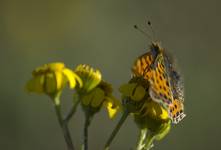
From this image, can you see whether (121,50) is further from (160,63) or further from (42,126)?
(160,63)

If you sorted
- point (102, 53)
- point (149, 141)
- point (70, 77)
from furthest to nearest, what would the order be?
point (102, 53) → point (149, 141) → point (70, 77)

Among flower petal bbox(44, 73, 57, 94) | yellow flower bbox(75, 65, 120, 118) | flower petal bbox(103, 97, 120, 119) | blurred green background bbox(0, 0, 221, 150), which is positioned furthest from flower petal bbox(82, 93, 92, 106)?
blurred green background bbox(0, 0, 221, 150)

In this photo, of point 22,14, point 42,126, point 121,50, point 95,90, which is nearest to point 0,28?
point 22,14

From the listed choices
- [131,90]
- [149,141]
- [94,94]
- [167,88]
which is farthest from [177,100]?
[94,94]

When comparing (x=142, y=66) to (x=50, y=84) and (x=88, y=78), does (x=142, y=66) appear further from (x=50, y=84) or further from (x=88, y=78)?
(x=50, y=84)

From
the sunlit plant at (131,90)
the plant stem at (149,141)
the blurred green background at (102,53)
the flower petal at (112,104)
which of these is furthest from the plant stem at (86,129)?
the blurred green background at (102,53)

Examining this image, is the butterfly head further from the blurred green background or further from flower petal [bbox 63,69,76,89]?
the blurred green background

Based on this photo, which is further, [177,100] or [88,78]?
[88,78]
